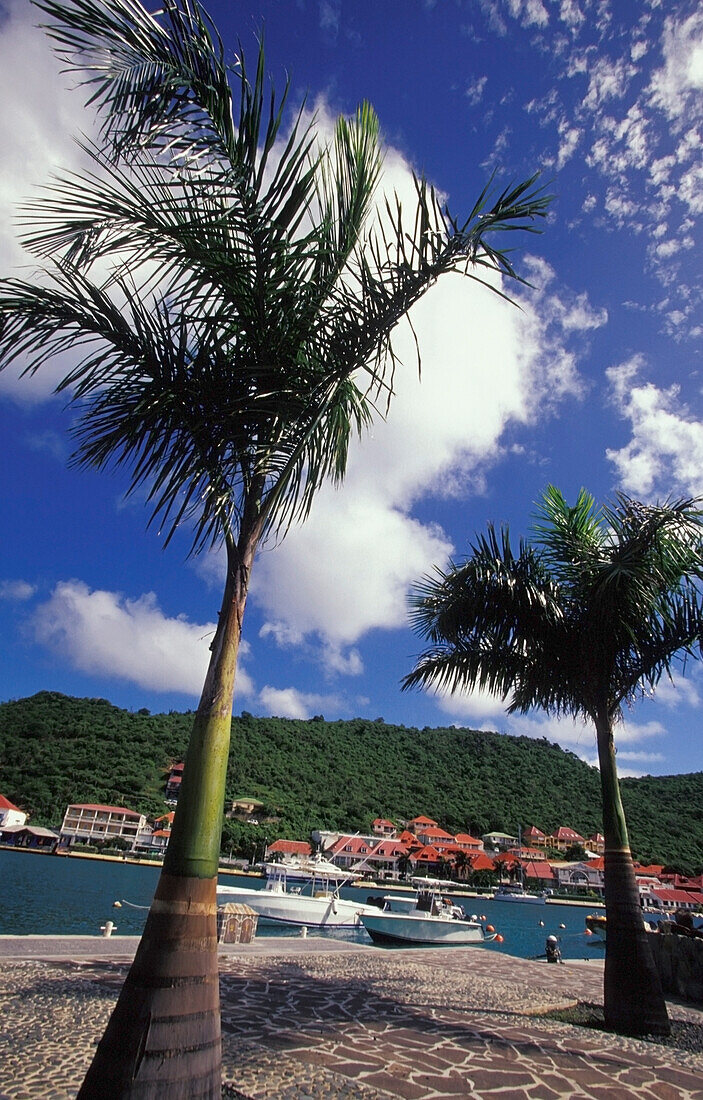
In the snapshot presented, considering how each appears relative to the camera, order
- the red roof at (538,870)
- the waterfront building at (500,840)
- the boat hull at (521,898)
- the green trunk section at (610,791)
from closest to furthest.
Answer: the green trunk section at (610,791)
the boat hull at (521,898)
the red roof at (538,870)
the waterfront building at (500,840)

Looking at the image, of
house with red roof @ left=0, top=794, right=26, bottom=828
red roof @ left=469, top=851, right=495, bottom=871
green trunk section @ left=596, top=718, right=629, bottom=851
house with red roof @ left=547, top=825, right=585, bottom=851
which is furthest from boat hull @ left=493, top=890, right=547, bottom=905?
green trunk section @ left=596, top=718, right=629, bottom=851

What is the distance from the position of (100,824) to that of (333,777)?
3831 centimetres

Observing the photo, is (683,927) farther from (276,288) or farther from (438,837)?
(438,837)

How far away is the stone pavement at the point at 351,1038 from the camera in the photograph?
438 centimetres

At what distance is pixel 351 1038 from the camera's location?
5.64 metres

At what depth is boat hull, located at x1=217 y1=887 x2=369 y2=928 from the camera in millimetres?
23667

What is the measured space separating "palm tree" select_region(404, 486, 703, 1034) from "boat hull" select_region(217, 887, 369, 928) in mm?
19078

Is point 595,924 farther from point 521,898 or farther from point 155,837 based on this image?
point 155,837

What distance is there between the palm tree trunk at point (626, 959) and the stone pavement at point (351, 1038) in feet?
0.91

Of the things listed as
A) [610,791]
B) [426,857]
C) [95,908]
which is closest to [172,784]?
[426,857]

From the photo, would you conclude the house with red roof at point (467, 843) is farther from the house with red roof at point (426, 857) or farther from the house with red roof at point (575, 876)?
the house with red roof at point (575, 876)

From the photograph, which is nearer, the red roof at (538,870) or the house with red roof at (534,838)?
the red roof at (538,870)

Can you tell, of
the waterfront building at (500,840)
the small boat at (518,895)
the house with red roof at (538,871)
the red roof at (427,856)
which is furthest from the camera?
the waterfront building at (500,840)

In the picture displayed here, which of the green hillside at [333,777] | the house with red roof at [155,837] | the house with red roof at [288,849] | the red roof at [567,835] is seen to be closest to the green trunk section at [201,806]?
the house with red roof at [288,849]
